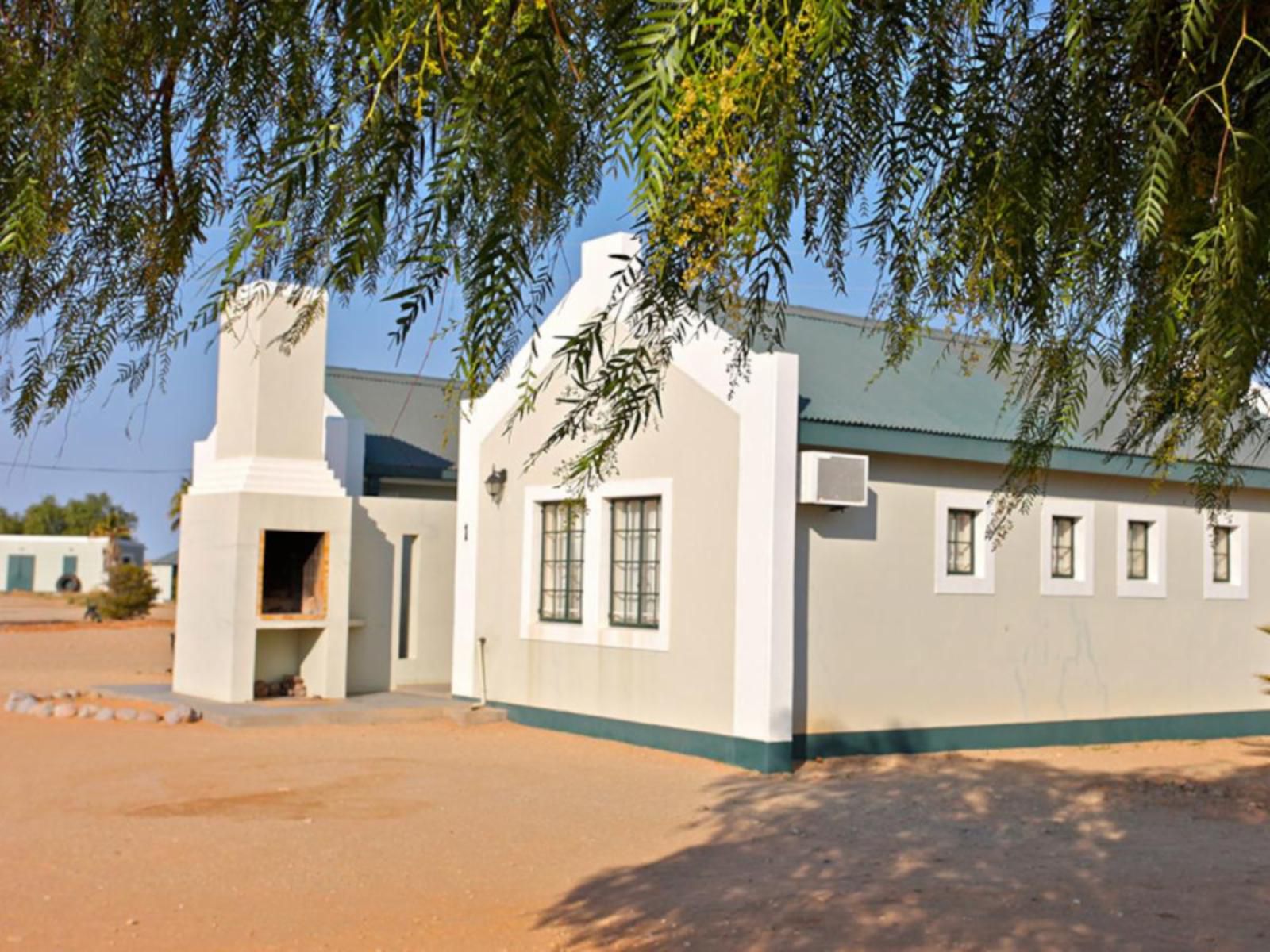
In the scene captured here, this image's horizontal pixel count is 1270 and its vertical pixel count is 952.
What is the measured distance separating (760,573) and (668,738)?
2.11m

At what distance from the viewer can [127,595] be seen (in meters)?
40.2

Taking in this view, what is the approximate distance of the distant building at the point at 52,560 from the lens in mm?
67500

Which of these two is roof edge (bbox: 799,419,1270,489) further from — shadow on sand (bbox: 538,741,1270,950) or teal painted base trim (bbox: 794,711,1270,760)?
shadow on sand (bbox: 538,741,1270,950)

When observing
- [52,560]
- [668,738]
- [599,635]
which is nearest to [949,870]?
[668,738]

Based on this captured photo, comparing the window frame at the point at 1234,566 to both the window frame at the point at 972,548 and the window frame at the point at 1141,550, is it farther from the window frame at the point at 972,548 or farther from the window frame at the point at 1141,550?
the window frame at the point at 972,548

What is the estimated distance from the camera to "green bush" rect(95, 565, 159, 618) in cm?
4000

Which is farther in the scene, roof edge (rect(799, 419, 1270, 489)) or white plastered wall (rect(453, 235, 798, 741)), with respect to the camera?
roof edge (rect(799, 419, 1270, 489))

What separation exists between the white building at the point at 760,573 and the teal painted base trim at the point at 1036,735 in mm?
30

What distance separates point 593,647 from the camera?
49.9 ft

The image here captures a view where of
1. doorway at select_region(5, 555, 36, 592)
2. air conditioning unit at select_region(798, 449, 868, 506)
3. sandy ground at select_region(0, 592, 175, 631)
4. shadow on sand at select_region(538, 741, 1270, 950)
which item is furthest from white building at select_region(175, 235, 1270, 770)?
doorway at select_region(5, 555, 36, 592)

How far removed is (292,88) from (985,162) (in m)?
2.14

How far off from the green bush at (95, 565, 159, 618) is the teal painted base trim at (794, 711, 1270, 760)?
100ft

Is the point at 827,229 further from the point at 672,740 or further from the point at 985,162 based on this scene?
the point at 672,740

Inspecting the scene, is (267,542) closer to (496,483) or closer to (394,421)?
(496,483)
